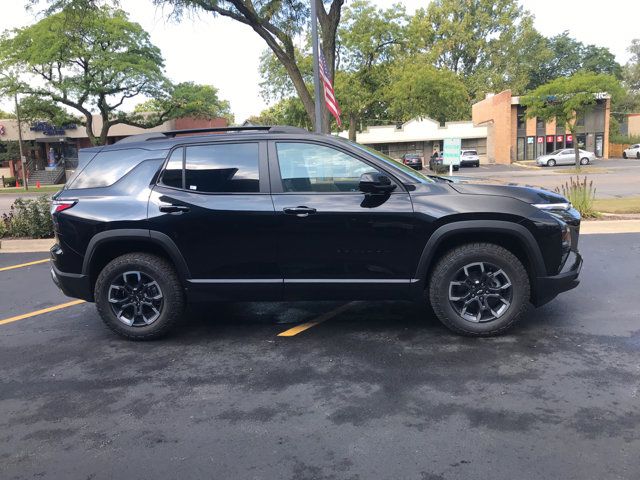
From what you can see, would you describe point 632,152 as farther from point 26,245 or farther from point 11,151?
point 11,151

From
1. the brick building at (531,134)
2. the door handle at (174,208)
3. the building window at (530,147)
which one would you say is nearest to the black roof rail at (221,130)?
the door handle at (174,208)

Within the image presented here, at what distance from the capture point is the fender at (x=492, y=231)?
4.41m

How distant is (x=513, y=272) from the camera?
4.47m

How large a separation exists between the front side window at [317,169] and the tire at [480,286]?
106 centimetres

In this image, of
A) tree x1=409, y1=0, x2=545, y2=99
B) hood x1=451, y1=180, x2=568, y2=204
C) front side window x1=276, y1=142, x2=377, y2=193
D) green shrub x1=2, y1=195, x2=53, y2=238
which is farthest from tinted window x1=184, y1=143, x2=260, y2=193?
tree x1=409, y1=0, x2=545, y2=99

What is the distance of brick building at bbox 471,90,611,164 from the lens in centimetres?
4950

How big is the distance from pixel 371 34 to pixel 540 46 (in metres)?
46.1

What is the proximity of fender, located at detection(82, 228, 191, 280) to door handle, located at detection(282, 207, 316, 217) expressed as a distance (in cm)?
104

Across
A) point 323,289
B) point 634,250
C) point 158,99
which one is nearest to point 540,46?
point 158,99

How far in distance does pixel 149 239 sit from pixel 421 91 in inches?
1453

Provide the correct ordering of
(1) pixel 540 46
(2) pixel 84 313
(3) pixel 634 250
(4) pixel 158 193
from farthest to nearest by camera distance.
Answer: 1. (1) pixel 540 46
2. (3) pixel 634 250
3. (2) pixel 84 313
4. (4) pixel 158 193

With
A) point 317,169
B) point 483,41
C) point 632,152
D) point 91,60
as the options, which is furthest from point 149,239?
point 483,41

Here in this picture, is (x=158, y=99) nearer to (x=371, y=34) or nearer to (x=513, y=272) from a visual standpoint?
(x=371, y=34)

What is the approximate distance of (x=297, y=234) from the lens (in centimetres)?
457
